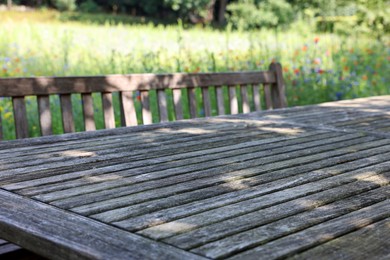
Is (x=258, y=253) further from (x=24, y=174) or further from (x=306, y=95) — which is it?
(x=306, y=95)

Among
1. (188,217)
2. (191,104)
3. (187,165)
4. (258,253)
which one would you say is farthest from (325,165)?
(191,104)

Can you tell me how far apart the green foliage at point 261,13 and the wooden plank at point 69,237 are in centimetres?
2489

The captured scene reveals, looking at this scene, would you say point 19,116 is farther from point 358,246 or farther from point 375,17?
point 375,17

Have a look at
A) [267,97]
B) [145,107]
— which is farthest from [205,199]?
[267,97]

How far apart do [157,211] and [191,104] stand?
6.90 ft

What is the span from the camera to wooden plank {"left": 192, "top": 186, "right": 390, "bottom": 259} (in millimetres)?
1123

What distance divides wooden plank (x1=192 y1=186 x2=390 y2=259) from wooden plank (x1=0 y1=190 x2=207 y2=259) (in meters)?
0.07

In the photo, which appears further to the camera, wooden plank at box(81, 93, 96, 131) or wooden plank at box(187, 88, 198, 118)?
wooden plank at box(187, 88, 198, 118)

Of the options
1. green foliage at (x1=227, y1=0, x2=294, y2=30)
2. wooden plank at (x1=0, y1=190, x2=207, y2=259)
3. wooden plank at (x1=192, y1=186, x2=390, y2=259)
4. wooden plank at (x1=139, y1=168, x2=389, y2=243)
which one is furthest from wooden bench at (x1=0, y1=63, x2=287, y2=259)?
green foliage at (x1=227, y1=0, x2=294, y2=30)

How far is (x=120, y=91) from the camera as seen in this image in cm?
315

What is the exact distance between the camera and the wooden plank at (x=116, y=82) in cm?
279

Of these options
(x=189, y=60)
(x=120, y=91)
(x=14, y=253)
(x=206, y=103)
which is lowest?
(x=14, y=253)

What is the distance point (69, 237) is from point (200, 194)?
45 centimetres

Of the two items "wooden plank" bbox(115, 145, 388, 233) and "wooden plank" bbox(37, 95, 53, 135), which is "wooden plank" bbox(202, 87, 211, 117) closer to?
"wooden plank" bbox(37, 95, 53, 135)
